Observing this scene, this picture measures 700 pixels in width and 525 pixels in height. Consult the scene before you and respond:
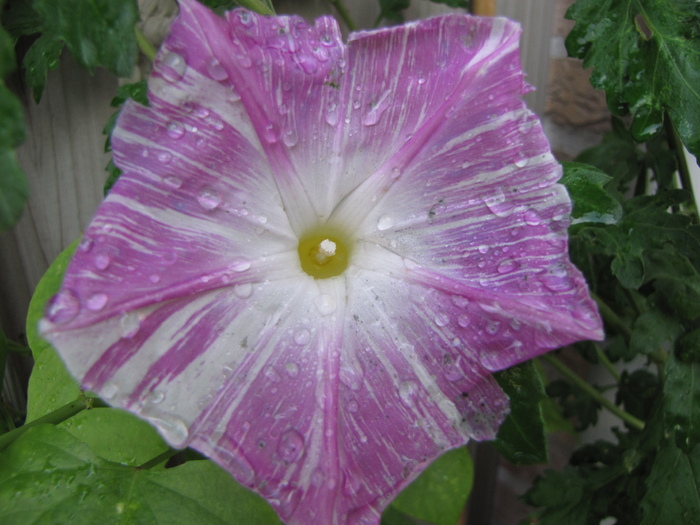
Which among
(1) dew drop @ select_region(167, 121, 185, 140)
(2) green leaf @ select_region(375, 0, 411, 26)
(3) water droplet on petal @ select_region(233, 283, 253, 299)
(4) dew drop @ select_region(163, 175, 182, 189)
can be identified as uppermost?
(2) green leaf @ select_region(375, 0, 411, 26)

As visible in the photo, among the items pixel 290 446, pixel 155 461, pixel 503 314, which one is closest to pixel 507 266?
pixel 503 314

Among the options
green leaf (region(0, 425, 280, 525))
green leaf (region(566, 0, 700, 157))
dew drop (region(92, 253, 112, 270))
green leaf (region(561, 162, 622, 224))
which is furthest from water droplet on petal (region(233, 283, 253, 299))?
green leaf (region(566, 0, 700, 157))

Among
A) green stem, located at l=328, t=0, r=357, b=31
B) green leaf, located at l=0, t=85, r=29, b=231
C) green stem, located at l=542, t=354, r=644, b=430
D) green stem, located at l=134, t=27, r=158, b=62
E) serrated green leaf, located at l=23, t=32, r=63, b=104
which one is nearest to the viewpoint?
green leaf, located at l=0, t=85, r=29, b=231

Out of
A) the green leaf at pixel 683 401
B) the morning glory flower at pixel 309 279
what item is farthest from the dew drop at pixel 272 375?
the green leaf at pixel 683 401

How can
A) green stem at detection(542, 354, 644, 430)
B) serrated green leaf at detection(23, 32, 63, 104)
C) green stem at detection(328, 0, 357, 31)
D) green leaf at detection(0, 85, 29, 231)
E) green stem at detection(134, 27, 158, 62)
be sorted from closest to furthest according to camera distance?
green leaf at detection(0, 85, 29, 231) < serrated green leaf at detection(23, 32, 63, 104) < green stem at detection(134, 27, 158, 62) < green stem at detection(328, 0, 357, 31) < green stem at detection(542, 354, 644, 430)

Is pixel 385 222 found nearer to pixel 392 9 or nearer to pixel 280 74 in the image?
pixel 280 74

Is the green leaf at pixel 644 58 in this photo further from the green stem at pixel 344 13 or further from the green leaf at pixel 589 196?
the green stem at pixel 344 13

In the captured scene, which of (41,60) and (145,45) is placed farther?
(145,45)

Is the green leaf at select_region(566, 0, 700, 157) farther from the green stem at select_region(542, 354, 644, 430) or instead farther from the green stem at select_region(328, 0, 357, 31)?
the green stem at select_region(542, 354, 644, 430)
